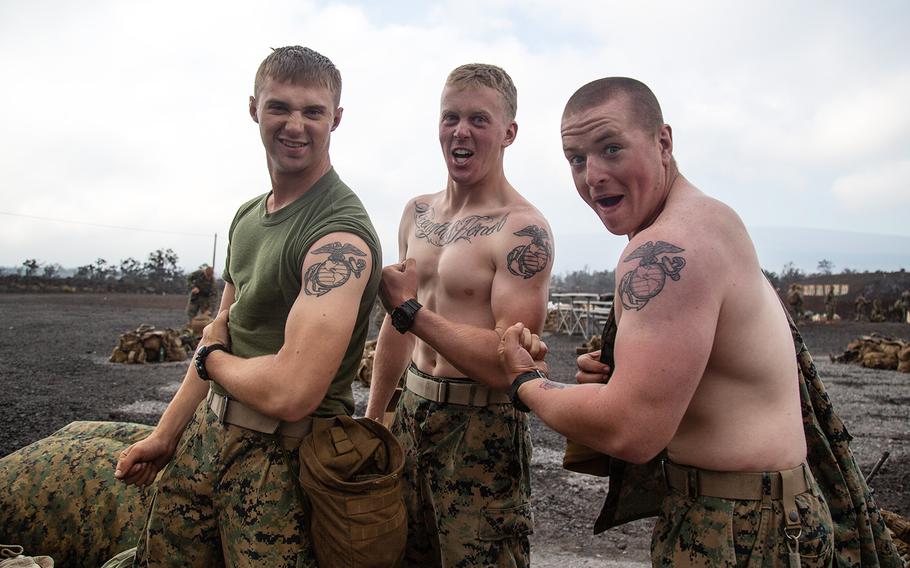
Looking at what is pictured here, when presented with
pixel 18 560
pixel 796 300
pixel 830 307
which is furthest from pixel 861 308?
pixel 18 560

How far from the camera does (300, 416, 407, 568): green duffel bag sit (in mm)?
1968

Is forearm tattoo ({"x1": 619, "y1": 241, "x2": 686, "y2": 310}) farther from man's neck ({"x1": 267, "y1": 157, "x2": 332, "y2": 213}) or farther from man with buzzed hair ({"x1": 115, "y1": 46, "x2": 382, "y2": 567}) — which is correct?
man's neck ({"x1": 267, "y1": 157, "x2": 332, "y2": 213})

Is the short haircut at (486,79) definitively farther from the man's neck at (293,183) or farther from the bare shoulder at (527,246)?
the man's neck at (293,183)

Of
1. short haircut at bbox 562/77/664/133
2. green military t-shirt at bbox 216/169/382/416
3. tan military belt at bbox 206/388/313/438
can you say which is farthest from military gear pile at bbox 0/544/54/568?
short haircut at bbox 562/77/664/133

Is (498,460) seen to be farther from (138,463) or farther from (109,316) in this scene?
(109,316)

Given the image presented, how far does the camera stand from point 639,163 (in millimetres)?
2078

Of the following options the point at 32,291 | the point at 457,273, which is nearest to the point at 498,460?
the point at 457,273

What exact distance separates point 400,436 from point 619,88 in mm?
1822

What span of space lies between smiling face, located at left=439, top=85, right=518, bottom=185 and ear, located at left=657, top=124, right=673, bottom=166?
1054mm

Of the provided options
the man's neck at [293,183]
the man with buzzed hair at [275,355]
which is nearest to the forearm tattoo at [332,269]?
the man with buzzed hair at [275,355]

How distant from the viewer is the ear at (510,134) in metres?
3.22

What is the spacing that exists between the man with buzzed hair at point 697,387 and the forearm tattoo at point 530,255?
65cm

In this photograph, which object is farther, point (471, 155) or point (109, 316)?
point (109, 316)

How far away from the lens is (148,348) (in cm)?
1358
